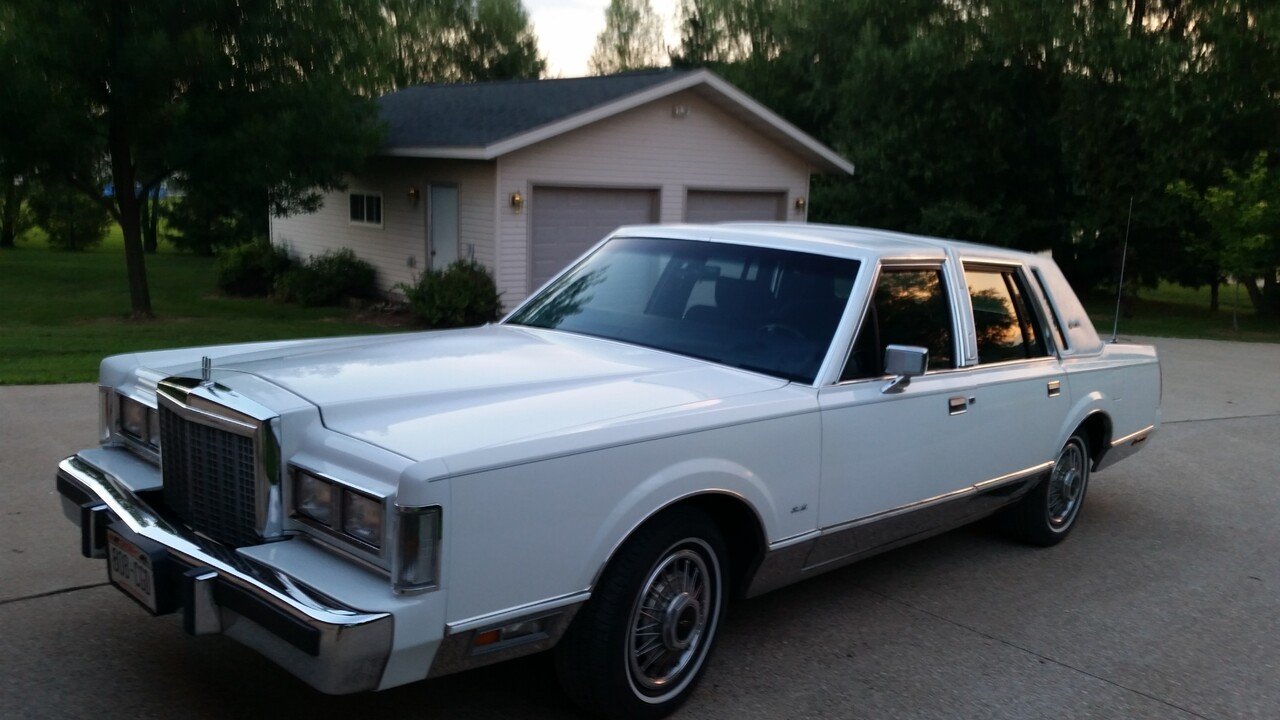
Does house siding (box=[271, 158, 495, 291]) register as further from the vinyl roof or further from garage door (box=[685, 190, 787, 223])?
the vinyl roof

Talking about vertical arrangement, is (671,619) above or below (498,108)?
below

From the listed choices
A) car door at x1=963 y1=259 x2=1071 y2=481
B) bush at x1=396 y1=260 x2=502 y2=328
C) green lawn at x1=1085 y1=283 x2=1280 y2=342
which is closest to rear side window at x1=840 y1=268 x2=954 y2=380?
car door at x1=963 y1=259 x2=1071 y2=481

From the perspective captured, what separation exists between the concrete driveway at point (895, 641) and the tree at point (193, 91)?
29.3 ft

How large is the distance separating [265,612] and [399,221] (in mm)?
16624

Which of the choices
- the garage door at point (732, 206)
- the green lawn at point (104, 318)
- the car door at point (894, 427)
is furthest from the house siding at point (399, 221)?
the car door at point (894, 427)

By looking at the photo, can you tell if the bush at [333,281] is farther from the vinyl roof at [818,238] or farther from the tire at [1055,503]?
the tire at [1055,503]

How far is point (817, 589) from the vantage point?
5398mm

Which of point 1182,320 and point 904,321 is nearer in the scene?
point 904,321

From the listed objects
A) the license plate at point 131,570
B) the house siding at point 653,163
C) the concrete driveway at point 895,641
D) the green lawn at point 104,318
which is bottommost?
the concrete driveway at point 895,641

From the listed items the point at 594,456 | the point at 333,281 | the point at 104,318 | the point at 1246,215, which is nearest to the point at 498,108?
the point at 333,281

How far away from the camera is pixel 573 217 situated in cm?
1720

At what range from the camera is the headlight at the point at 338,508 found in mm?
3197

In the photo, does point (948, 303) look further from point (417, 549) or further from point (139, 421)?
point (139, 421)

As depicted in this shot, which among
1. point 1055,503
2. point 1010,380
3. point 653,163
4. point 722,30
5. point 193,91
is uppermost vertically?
point 722,30
